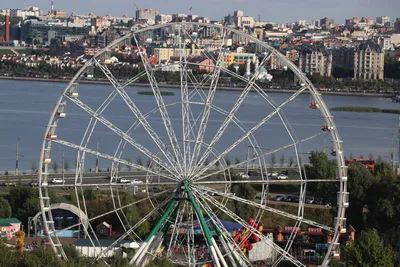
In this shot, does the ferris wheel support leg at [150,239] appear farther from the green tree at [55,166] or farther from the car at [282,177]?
the green tree at [55,166]

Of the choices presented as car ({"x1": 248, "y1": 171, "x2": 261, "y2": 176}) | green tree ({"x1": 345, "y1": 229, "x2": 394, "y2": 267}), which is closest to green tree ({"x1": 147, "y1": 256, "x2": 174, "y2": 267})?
green tree ({"x1": 345, "y1": 229, "x2": 394, "y2": 267})

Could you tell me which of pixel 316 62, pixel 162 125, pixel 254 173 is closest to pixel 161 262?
pixel 254 173

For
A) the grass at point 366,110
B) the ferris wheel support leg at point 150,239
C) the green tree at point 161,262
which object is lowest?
the grass at point 366,110

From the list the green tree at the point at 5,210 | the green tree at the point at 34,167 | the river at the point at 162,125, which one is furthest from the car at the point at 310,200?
the green tree at the point at 34,167

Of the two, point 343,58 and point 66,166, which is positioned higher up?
point 343,58

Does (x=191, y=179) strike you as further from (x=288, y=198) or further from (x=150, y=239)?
(x=288, y=198)

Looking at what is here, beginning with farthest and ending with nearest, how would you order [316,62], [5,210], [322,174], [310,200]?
[316,62] → [322,174] → [310,200] → [5,210]

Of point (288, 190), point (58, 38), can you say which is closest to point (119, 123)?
point (288, 190)
